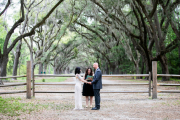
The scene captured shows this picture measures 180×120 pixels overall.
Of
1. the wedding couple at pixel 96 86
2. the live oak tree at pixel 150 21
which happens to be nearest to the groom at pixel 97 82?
the wedding couple at pixel 96 86

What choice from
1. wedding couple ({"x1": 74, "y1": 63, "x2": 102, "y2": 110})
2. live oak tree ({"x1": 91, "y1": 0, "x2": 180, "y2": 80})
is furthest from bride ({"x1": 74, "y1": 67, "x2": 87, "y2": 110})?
live oak tree ({"x1": 91, "y1": 0, "x2": 180, "y2": 80})

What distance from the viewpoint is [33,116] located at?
5953 mm

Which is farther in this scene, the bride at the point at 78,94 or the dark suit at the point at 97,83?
the bride at the point at 78,94

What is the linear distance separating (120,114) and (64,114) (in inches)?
62.6

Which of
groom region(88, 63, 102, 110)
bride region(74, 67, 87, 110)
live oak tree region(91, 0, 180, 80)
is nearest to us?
groom region(88, 63, 102, 110)

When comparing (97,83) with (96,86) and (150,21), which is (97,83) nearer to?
(96,86)

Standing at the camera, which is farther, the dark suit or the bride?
the bride

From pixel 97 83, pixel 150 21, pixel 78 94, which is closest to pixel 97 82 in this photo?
pixel 97 83

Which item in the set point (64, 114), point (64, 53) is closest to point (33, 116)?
point (64, 114)

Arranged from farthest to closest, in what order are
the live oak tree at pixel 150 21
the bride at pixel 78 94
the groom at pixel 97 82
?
the live oak tree at pixel 150 21, the bride at pixel 78 94, the groom at pixel 97 82

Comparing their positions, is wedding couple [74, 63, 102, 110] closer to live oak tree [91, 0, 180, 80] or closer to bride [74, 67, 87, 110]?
bride [74, 67, 87, 110]

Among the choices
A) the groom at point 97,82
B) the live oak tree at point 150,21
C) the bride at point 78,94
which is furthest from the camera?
the live oak tree at point 150,21

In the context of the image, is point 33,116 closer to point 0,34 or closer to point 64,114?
point 64,114

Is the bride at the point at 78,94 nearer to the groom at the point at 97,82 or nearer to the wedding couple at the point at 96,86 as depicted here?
the wedding couple at the point at 96,86
